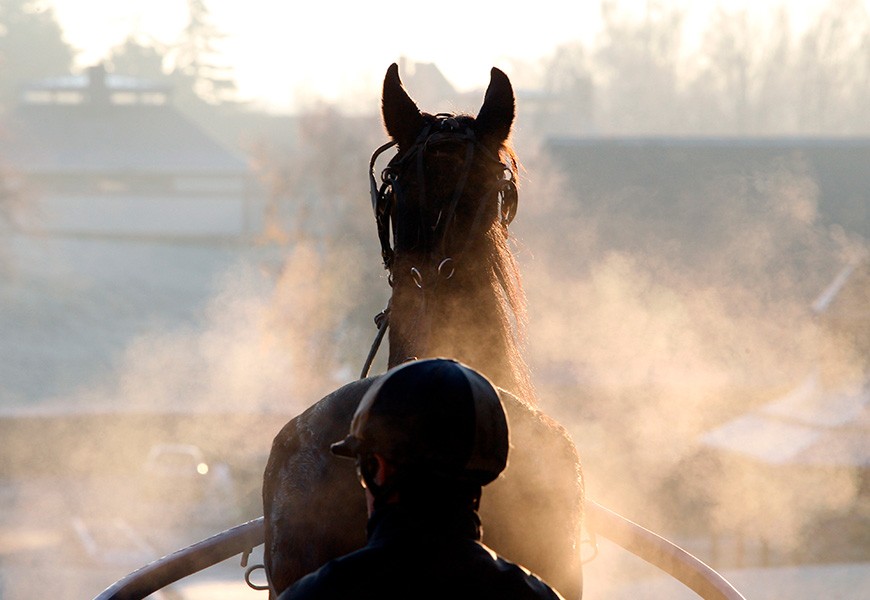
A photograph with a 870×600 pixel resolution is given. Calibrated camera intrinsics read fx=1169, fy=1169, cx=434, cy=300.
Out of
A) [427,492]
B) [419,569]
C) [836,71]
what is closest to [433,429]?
[427,492]

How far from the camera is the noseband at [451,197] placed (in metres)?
2.98

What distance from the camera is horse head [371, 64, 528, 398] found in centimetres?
294

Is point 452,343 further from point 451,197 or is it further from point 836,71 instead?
point 836,71

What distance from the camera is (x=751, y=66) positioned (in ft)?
275

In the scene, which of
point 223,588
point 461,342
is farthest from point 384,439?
point 223,588

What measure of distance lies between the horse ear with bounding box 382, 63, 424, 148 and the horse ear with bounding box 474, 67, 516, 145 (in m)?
0.17

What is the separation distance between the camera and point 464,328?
2.93 metres

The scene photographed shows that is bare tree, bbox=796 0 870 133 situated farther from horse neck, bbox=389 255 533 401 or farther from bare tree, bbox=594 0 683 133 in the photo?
horse neck, bbox=389 255 533 401

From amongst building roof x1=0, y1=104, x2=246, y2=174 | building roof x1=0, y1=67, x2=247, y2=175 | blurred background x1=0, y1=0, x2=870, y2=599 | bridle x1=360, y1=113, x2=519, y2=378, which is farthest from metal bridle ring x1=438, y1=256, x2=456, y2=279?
building roof x1=0, y1=67, x2=247, y2=175

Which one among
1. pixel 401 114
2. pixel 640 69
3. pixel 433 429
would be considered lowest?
pixel 640 69

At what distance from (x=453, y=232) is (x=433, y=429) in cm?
119

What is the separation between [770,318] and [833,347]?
7920mm

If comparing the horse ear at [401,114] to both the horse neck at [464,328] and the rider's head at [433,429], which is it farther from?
the rider's head at [433,429]

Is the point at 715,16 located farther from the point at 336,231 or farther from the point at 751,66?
the point at 336,231
